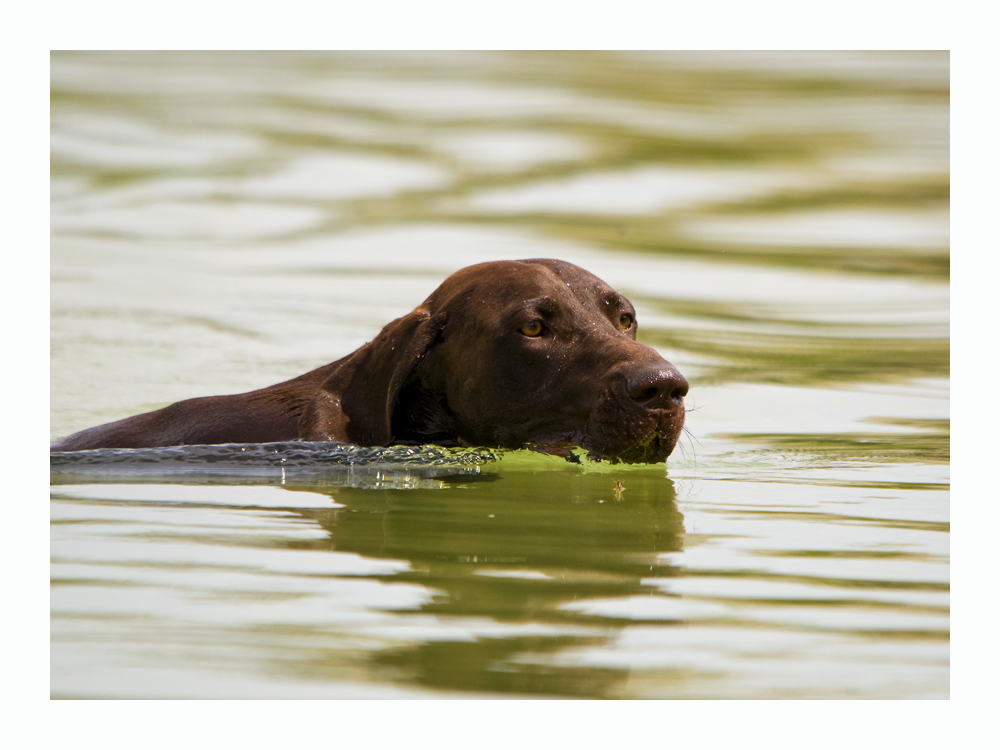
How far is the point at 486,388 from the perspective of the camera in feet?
19.4

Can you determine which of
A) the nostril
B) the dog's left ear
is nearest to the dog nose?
the nostril

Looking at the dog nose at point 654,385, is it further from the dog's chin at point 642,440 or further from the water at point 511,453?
the water at point 511,453

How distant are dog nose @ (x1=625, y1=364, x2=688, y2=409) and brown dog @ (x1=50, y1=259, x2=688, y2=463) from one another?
1 cm

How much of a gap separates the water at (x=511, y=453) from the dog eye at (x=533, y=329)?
69cm

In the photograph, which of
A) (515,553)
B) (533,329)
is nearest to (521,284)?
(533,329)

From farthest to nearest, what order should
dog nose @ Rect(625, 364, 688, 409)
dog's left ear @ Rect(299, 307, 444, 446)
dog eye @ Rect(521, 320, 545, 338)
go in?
dog's left ear @ Rect(299, 307, 444, 446), dog eye @ Rect(521, 320, 545, 338), dog nose @ Rect(625, 364, 688, 409)

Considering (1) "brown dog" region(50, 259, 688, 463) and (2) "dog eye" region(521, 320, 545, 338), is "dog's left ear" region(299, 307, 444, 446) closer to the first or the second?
(1) "brown dog" region(50, 259, 688, 463)

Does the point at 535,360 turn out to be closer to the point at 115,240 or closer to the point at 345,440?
the point at 345,440

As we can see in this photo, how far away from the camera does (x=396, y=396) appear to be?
5.99 meters

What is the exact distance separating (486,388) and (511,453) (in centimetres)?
43

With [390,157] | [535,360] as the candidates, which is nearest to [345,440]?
[535,360]

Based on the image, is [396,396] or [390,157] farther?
[390,157]

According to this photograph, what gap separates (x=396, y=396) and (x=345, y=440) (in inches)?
13.9

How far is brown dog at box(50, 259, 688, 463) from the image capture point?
17.9 feet
